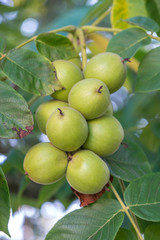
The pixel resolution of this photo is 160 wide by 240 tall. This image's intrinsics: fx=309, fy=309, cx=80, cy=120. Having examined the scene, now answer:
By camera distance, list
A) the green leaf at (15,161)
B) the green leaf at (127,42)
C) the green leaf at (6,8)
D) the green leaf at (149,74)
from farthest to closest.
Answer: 1. the green leaf at (6,8)
2. the green leaf at (15,161)
3. the green leaf at (127,42)
4. the green leaf at (149,74)

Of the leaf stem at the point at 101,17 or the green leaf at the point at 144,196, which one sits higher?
the leaf stem at the point at 101,17

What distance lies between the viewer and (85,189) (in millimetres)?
1160

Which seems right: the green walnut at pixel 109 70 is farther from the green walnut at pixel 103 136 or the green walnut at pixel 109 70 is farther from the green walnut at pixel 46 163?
the green walnut at pixel 46 163

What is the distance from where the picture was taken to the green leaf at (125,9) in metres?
1.99

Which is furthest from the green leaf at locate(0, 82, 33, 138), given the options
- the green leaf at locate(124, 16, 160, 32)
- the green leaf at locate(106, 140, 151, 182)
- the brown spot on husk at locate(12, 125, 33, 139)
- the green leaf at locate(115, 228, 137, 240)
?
the green leaf at locate(124, 16, 160, 32)

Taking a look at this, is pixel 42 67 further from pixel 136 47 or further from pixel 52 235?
pixel 52 235

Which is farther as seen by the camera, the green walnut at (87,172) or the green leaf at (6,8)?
the green leaf at (6,8)

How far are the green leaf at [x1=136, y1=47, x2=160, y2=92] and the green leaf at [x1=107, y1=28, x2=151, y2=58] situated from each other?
0.26 feet

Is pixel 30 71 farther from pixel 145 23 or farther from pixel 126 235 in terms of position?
pixel 126 235

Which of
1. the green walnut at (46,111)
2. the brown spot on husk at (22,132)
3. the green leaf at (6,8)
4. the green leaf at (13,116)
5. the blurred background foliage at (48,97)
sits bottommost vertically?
the blurred background foliage at (48,97)

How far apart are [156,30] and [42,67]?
64 cm

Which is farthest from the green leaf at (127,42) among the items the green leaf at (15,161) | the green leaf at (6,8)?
the green leaf at (6,8)

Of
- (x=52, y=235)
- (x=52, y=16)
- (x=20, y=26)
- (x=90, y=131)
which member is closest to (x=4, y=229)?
(x=52, y=235)

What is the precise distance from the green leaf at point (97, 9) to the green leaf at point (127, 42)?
61 cm
